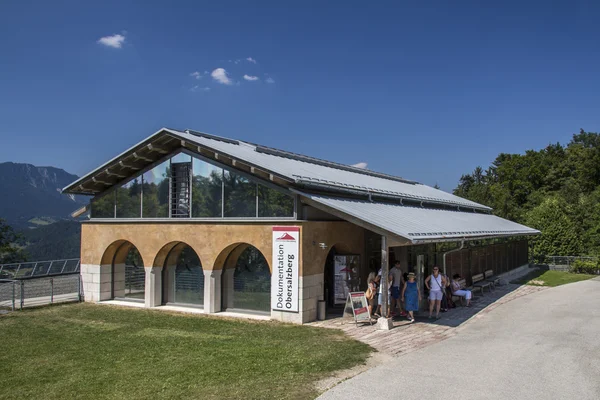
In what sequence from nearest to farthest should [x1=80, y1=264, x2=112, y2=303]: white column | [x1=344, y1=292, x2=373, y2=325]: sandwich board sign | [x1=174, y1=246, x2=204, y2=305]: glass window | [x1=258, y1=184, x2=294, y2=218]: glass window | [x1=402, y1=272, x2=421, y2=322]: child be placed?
1. [x1=344, y1=292, x2=373, y2=325]: sandwich board sign
2. [x1=402, y1=272, x2=421, y2=322]: child
3. [x1=258, y1=184, x2=294, y2=218]: glass window
4. [x1=174, y1=246, x2=204, y2=305]: glass window
5. [x1=80, y1=264, x2=112, y2=303]: white column

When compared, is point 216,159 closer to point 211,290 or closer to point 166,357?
point 211,290

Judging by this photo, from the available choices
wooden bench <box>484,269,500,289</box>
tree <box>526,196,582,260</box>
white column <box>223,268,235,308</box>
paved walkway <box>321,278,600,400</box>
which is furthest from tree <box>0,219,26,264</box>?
tree <box>526,196,582,260</box>

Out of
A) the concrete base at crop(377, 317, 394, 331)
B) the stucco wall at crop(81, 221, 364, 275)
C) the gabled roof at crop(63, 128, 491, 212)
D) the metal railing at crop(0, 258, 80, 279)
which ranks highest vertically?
the gabled roof at crop(63, 128, 491, 212)

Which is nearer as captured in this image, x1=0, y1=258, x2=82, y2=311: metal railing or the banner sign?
the banner sign

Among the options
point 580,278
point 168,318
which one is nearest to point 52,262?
point 168,318

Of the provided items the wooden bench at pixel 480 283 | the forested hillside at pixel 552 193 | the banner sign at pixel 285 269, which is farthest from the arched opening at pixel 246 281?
the forested hillside at pixel 552 193

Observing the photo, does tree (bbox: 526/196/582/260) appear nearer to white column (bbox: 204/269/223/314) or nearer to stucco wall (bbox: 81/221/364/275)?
stucco wall (bbox: 81/221/364/275)

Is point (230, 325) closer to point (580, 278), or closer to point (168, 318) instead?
point (168, 318)

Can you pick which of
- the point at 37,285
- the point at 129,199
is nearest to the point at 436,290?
the point at 129,199

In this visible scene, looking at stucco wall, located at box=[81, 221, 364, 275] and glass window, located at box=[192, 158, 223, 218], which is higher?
glass window, located at box=[192, 158, 223, 218]

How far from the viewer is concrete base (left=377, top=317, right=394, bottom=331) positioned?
1315 cm

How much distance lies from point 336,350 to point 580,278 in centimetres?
2369

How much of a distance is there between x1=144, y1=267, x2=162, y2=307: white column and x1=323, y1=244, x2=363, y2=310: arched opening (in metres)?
6.17

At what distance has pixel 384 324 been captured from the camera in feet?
43.3
